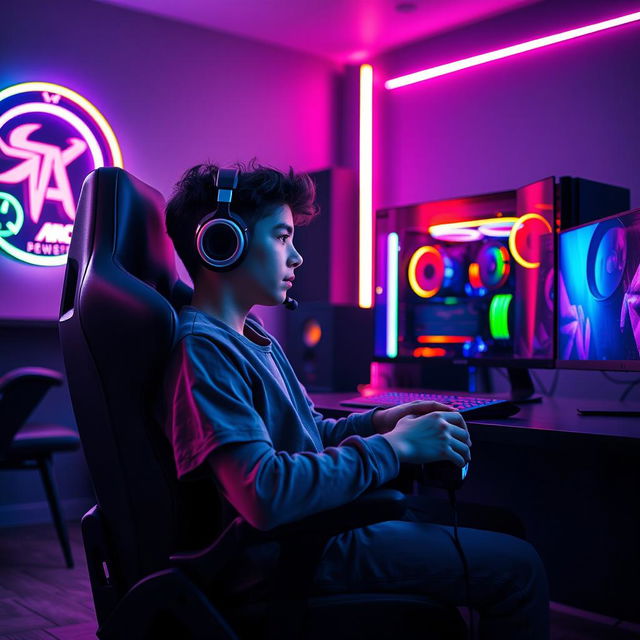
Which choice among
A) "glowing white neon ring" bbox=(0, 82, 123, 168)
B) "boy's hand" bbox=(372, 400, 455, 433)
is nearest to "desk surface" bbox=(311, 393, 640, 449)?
"boy's hand" bbox=(372, 400, 455, 433)

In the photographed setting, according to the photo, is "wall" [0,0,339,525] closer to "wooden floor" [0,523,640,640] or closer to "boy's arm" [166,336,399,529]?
"wooden floor" [0,523,640,640]

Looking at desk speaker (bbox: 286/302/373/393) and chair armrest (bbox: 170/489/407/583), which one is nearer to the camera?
chair armrest (bbox: 170/489/407/583)

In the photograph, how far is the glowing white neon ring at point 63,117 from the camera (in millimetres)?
3574

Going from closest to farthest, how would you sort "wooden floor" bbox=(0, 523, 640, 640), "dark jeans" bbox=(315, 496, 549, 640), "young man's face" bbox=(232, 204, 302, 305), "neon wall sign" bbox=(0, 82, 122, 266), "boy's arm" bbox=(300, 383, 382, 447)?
"dark jeans" bbox=(315, 496, 549, 640)
"young man's face" bbox=(232, 204, 302, 305)
"boy's arm" bbox=(300, 383, 382, 447)
"wooden floor" bbox=(0, 523, 640, 640)
"neon wall sign" bbox=(0, 82, 122, 266)

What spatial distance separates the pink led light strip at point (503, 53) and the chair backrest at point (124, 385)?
303 centimetres

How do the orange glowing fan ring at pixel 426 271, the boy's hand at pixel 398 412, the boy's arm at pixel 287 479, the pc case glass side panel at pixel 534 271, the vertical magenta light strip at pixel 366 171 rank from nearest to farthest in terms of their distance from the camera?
1. the boy's arm at pixel 287 479
2. the boy's hand at pixel 398 412
3. the pc case glass side panel at pixel 534 271
4. the orange glowing fan ring at pixel 426 271
5. the vertical magenta light strip at pixel 366 171

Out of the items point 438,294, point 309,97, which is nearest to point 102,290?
point 438,294

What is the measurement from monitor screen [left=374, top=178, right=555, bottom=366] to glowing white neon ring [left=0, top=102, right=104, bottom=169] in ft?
5.91

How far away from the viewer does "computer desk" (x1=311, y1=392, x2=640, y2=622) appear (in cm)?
212

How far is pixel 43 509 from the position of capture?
3725 millimetres

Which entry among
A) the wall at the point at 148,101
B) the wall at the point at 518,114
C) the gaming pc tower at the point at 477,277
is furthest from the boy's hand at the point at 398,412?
the wall at the point at 148,101

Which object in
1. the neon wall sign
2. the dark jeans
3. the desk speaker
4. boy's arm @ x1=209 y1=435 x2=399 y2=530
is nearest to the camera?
boy's arm @ x1=209 y1=435 x2=399 y2=530

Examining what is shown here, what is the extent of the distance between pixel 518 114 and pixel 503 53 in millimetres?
305

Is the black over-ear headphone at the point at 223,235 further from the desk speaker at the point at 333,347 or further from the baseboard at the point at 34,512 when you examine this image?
the baseboard at the point at 34,512
